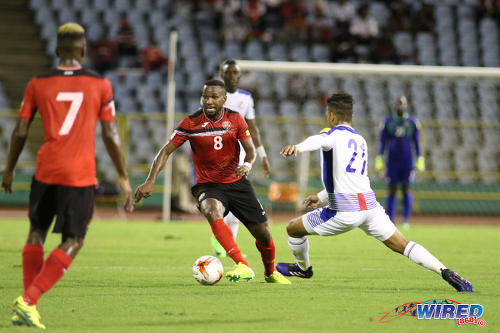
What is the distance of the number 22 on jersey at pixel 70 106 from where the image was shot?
5375 millimetres

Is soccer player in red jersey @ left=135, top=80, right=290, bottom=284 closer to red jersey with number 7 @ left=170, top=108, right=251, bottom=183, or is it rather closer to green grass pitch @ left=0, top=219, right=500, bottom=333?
red jersey with number 7 @ left=170, top=108, right=251, bottom=183

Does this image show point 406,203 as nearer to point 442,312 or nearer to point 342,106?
point 342,106

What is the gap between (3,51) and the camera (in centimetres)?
2573

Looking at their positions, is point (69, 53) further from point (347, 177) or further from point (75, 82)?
point (347, 177)

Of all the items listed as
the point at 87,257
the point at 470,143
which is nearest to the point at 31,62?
the point at 470,143

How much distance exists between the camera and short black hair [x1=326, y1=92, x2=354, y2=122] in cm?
735

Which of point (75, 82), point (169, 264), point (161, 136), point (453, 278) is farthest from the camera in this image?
point (161, 136)

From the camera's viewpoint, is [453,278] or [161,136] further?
[161,136]

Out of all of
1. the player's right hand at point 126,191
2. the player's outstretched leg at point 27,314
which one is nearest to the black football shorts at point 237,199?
the player's right hand at point 126,191

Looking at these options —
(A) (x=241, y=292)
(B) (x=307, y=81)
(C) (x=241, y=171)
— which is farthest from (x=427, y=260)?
(B) (x=307, y=81)

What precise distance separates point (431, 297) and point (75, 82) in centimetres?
347

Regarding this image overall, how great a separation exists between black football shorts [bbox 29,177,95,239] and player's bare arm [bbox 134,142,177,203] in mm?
1132

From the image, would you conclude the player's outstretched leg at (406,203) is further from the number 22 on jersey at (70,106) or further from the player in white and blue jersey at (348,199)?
the number 22 on jersey at (70,106)

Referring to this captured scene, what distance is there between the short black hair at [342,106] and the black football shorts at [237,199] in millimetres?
1187
